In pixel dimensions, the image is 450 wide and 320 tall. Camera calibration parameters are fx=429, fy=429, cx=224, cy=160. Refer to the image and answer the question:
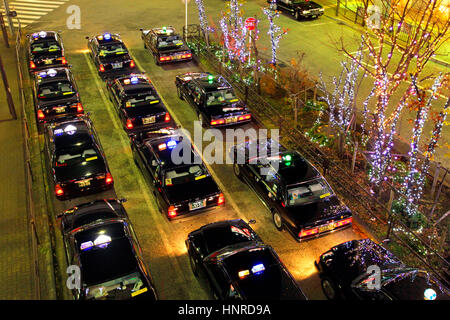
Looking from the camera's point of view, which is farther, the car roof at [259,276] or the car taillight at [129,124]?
the car taillight at [129,124]

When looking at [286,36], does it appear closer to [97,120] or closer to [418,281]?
[97,120]

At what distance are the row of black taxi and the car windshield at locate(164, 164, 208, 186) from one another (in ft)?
0.09

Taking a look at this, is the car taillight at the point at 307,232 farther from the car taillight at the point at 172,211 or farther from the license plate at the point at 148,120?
the license plate at the point at 148,120

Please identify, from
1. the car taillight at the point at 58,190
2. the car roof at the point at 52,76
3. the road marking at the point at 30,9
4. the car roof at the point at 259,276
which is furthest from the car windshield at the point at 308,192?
the road marking at the point at 30,9

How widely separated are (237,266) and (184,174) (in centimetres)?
385

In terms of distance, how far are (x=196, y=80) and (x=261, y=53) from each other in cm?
762

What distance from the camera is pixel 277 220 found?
11938 mm

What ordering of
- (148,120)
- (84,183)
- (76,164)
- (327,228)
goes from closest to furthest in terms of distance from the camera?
(327,228), (84,183), (76,164), (148,120)

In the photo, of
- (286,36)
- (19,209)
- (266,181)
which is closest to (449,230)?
(266,181)

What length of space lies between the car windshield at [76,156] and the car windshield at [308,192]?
19.6ft

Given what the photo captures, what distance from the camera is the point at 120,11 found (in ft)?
104

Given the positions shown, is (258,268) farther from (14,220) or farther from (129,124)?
(129,124)

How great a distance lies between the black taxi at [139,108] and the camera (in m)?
15.9

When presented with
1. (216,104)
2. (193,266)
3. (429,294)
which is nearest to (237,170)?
(216,104)
